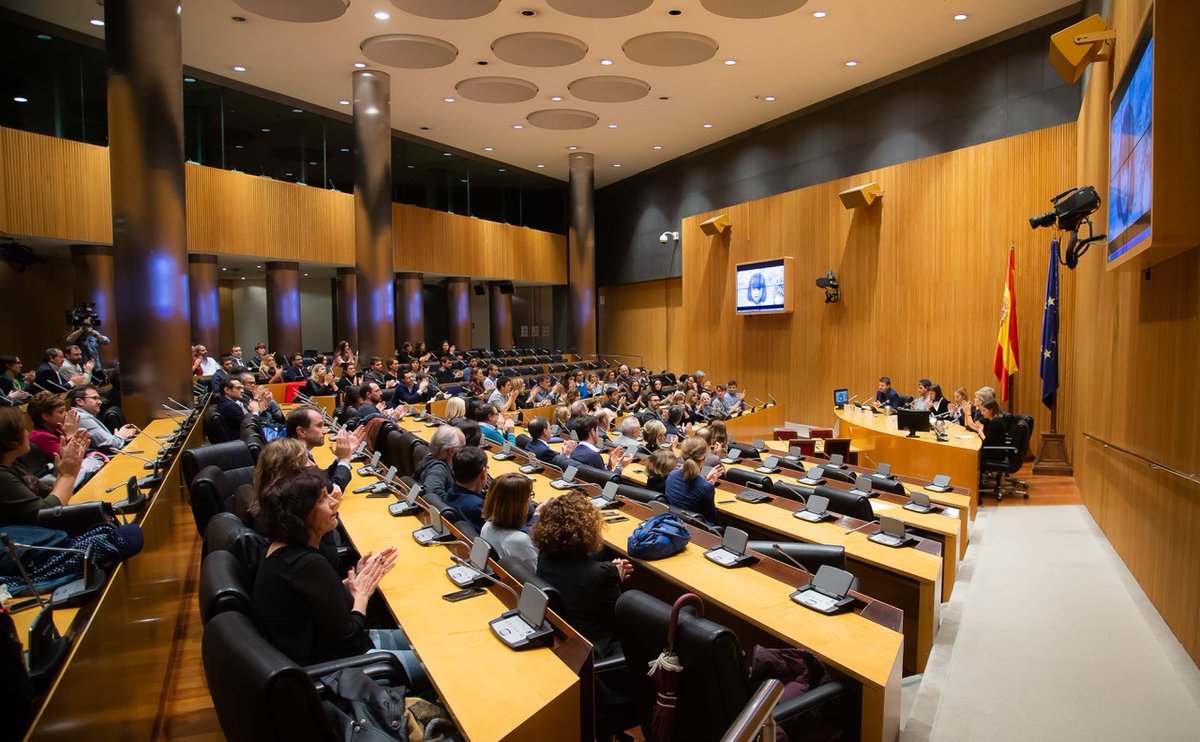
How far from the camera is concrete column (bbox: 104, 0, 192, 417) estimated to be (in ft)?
23.8

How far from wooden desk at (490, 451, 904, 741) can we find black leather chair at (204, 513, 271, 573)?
5.55ft

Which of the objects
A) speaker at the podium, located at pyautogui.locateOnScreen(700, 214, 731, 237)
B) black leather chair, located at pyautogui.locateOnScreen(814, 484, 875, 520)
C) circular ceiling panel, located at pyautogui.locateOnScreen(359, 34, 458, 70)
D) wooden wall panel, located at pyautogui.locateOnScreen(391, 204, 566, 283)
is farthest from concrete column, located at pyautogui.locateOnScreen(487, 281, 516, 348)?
Result: black leather chair, located at pyautogui.locateOnScreen(814, 484, 875, 520)

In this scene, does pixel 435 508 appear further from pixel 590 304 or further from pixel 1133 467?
pixel 590 304

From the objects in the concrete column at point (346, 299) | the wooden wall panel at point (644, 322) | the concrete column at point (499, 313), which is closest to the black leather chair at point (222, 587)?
the concrete column at point (346, 299)

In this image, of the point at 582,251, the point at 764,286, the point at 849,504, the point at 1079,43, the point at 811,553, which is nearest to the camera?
the point at 811,553

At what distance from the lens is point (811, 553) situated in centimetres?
353

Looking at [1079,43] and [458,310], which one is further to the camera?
[458,310]

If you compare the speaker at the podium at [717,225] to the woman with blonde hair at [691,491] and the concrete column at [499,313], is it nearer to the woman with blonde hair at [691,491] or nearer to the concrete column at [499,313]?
the concrete column at [499,313]

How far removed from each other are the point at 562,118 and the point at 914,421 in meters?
10.3

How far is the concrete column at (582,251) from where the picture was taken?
711 inches

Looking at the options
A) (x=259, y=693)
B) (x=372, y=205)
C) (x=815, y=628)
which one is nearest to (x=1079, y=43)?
(x=815, y=628)

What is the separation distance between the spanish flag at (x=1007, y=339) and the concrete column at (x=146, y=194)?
9972 mm

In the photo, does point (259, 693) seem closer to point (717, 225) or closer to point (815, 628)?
point (815, 628)

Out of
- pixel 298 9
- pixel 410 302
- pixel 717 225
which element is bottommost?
pixel 410 302
